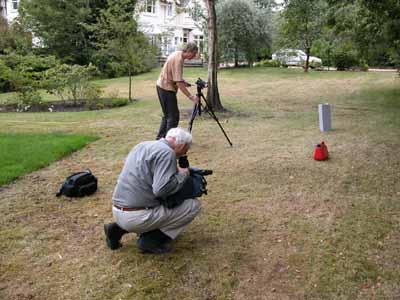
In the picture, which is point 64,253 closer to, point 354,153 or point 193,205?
point 193,205

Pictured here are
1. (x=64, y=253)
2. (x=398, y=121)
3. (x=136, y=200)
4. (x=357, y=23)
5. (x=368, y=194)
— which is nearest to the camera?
(x=136, y=200)

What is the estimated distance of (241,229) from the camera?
3.81m

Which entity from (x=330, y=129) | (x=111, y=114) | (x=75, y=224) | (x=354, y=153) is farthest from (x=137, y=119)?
(x=75, y=224)

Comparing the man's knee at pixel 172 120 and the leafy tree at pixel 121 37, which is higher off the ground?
the leafy tree at pixel 121 37

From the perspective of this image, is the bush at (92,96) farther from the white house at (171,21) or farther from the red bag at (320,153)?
the white house at (171,21)

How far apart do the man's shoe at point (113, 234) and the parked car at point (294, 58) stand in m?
25.5

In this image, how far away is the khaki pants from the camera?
314 centimetres

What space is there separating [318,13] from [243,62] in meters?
7.35

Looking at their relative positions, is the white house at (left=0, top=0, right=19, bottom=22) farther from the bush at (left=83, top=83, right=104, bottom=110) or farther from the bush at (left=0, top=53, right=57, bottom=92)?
the bush at (left=83, top=83, right=104, bottom=110)

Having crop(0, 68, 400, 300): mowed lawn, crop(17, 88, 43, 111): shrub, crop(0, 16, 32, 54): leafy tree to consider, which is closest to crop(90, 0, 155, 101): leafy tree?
crop(17, 88, 43, 111): shrub

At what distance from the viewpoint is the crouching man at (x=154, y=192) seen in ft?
9.91

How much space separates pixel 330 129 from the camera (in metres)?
8.05

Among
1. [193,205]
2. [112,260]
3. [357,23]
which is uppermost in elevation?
[357,23]

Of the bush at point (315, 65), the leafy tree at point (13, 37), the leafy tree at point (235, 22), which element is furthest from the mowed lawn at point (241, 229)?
the bush at point (315, 65)
